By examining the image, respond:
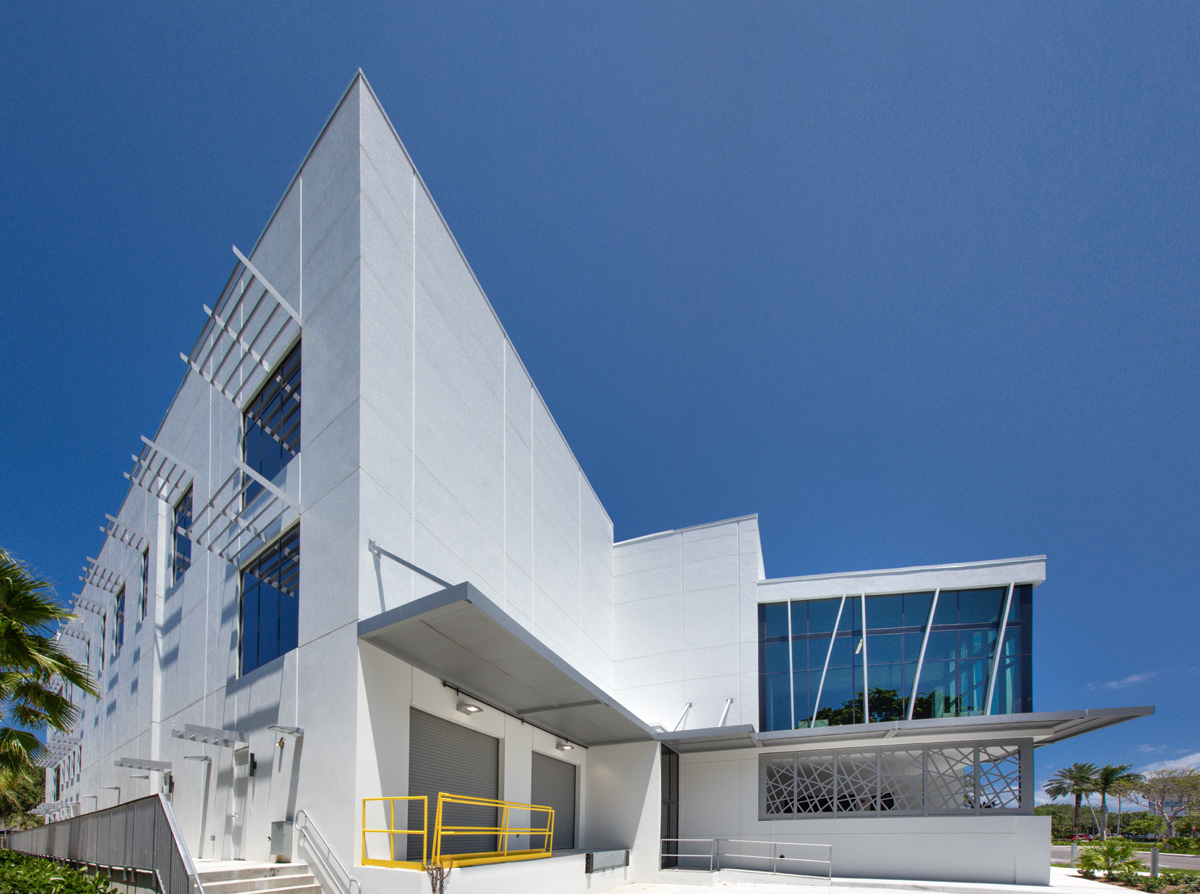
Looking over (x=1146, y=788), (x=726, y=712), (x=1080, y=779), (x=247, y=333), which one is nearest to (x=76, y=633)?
(x=247, y=333)

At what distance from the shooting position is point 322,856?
34.2 ft

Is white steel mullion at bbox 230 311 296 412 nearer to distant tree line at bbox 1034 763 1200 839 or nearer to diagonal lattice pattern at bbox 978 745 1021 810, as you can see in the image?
diagonal lattice pattern at bbox 978 745 1021 810

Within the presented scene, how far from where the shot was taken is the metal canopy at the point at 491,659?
10344mm

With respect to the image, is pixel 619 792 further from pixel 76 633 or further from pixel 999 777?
pixel 76 633

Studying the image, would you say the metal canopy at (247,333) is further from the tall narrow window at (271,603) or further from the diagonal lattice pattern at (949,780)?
the diagonal lattice pattern at (949,780)

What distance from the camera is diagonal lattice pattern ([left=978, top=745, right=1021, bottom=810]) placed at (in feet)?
66.1

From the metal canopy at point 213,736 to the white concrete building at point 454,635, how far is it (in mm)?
44

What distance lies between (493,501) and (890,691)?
515 inches

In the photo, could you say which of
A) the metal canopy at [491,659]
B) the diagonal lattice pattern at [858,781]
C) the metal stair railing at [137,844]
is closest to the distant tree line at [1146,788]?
the diagonal lattice pattern at [858,781]

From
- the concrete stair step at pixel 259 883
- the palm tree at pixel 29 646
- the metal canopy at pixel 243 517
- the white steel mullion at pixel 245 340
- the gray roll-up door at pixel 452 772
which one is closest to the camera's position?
the concrete stair step at pixel 259 883

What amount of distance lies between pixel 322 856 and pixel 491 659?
359 cm

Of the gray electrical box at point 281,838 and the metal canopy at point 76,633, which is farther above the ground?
the metal canopy at point 76,633

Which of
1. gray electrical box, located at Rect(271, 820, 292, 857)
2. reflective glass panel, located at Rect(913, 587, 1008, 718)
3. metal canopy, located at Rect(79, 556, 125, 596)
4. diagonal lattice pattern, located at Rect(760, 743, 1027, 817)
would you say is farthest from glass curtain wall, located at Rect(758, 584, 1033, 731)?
metal canopy, located at Rect(79, 556, 125, 596)

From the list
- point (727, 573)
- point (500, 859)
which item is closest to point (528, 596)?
point (500, 859)
